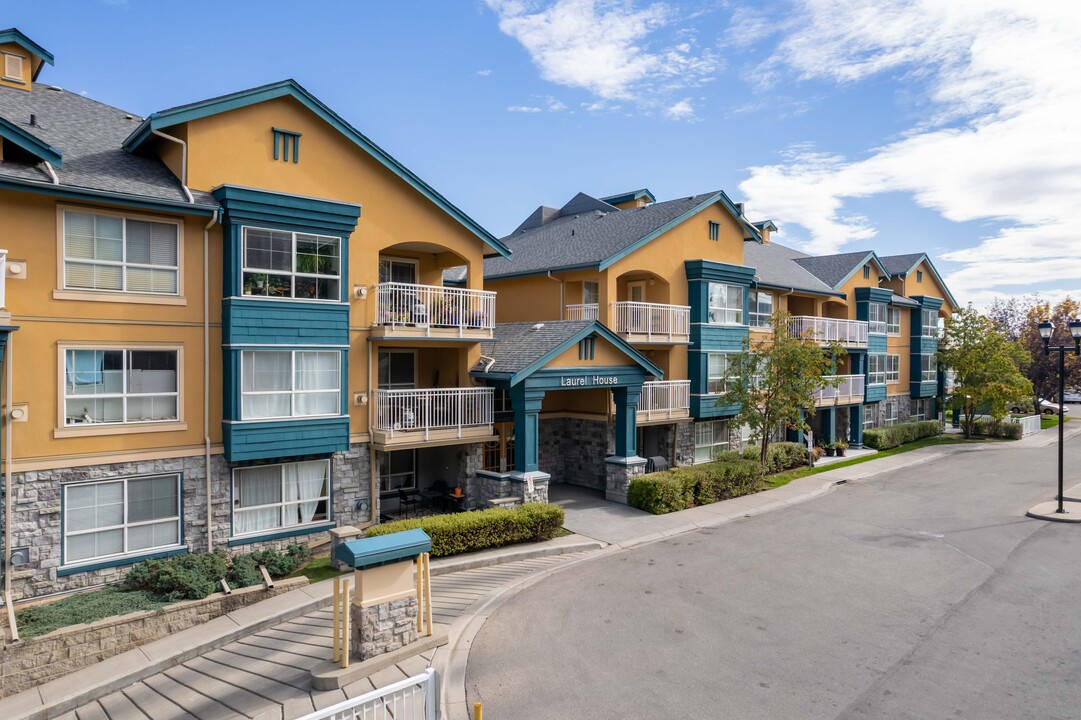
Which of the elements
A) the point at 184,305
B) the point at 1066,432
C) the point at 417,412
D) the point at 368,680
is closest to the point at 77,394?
the point at 184,305

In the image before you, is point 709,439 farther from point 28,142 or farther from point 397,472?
point 28,142

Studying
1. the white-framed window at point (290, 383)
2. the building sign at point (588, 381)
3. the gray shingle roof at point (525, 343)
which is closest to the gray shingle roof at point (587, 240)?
the gray shingle roof at point (525, 343)

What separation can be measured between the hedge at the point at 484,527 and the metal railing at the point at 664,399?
7.28 m

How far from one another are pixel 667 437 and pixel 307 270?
1524 cm

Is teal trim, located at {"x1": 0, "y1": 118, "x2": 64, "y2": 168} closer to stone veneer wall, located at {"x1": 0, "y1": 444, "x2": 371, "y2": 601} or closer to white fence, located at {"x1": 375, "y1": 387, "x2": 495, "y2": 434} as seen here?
stone veneer wall, located at {"x1": 0, "y1": 444, "x2": 371, "y2": 601}

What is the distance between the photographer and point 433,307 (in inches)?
729

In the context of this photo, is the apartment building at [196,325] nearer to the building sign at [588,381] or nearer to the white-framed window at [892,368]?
the building sign at [588,381]

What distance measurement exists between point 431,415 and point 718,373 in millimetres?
12715

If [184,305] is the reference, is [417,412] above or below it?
below

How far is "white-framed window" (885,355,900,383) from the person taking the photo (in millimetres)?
38594

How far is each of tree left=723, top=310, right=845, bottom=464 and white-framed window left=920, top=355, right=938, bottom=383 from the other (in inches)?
754

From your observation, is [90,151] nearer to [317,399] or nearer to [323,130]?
[323,130]

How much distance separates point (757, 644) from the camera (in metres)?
11.0

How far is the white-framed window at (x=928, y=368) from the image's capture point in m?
40.3
